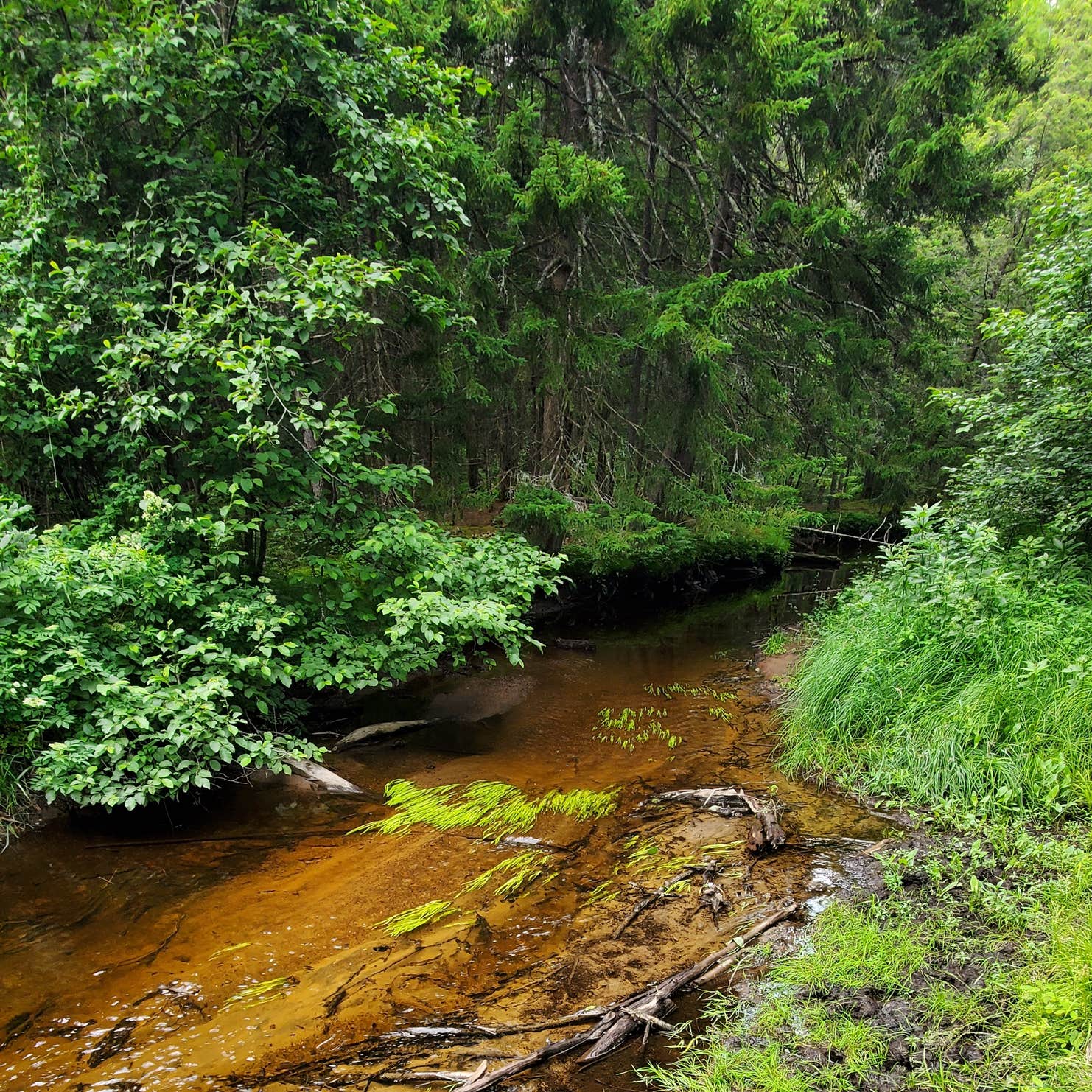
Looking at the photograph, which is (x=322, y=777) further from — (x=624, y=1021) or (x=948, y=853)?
(x=948, y=853)

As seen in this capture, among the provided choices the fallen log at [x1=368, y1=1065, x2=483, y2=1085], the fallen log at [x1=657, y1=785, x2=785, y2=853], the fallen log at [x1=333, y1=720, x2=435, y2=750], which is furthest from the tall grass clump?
the fallen log at [x1=333, y1=720, x2=435, y2=750]

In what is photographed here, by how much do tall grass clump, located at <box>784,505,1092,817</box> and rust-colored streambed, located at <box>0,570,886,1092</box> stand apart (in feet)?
1.87

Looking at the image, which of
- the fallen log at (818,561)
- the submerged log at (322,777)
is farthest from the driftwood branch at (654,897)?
the fallen log at (818,561)

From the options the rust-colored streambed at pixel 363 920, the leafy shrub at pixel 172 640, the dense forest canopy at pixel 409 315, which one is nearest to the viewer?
the rust-colored streambed at pixel 363 920

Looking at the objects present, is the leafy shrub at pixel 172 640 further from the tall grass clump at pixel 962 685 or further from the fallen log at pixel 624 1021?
the tall grass clump at pixel 962 685

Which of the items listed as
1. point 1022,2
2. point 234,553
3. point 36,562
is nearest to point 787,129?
point 1022,2

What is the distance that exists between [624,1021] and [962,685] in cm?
372

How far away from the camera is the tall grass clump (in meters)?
3.84

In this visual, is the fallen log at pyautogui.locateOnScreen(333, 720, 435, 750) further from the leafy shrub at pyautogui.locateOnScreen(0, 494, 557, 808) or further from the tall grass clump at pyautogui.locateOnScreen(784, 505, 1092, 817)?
the tall grass clump at pyautogui.locateOnScreen(784, 505, 1092, 817)

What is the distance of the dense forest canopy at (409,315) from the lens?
440cm

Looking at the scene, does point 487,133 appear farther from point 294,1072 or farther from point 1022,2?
point 294,1072

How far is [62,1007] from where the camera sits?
9.35 feet

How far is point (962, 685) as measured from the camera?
15.5ft

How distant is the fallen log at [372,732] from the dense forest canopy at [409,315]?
0.48m
